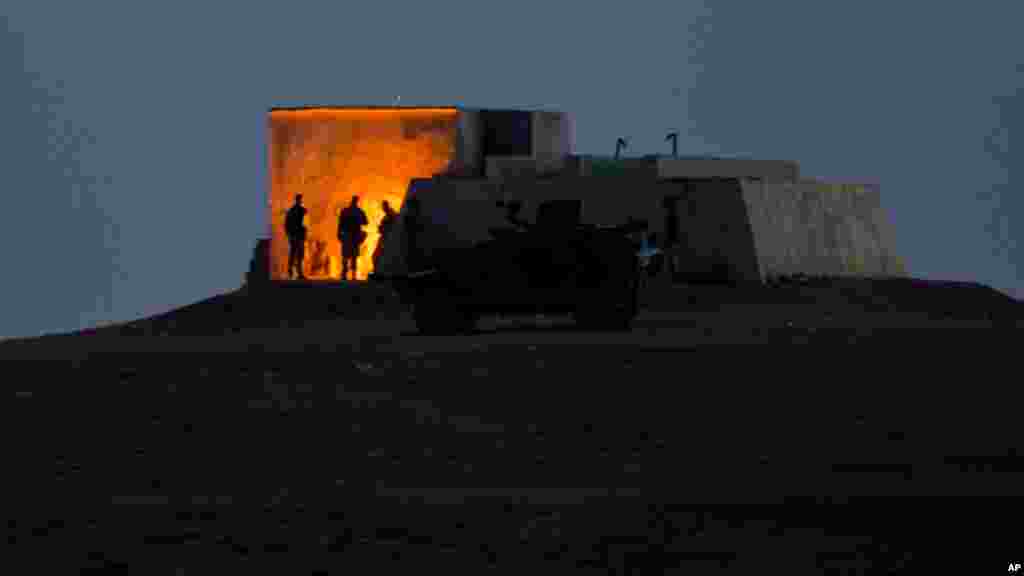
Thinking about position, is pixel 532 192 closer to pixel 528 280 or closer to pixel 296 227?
pixel 296 227

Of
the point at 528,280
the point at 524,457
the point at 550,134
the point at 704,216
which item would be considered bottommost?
the point at 704,216

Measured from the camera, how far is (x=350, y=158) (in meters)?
54.7

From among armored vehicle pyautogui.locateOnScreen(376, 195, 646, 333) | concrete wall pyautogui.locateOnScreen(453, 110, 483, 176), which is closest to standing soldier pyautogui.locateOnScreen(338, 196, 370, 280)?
concrete wall pyautogui.locateOnScreen(453, 110, 483, 176)

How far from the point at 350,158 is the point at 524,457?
136 feet

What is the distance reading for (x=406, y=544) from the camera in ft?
31.4

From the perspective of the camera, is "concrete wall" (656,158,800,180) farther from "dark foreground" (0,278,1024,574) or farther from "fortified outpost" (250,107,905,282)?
"dark foreground" (0,278,1024,574)

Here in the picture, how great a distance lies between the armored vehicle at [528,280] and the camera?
3012 centimetres

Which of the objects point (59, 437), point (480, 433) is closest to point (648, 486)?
point (480, 433)

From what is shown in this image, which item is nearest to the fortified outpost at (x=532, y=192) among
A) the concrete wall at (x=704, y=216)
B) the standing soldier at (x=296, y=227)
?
the concrete wall at (x=704, y=216)

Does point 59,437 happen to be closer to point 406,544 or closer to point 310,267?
point 406,544

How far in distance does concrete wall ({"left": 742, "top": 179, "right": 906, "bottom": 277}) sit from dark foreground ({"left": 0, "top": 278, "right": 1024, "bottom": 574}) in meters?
21.3

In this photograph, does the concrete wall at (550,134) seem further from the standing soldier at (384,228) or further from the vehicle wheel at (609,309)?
the vehicle wheel at (609,309)

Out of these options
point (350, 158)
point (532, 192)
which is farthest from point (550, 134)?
point (532, 192)

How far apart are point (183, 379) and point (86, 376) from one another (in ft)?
3.78
